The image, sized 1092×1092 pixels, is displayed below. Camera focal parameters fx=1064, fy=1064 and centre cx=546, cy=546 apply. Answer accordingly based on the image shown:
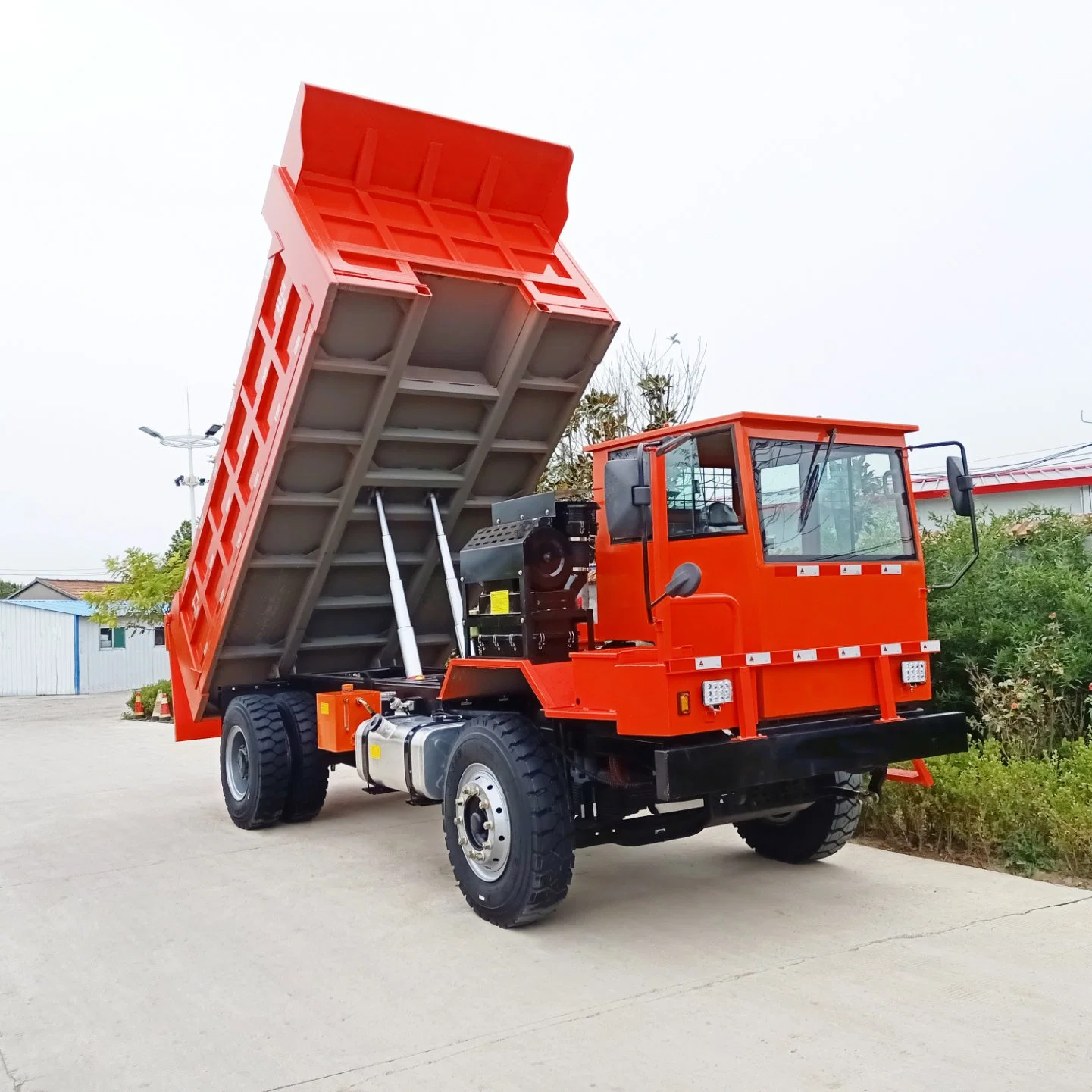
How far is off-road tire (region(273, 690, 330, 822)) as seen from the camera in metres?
7.87

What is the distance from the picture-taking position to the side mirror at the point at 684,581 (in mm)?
4324

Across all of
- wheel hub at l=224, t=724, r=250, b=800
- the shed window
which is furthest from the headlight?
the shed window

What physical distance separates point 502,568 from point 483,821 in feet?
4.35

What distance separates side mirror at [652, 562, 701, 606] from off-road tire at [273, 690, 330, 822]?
4.26 metres

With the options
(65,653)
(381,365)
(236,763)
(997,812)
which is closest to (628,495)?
(381,365)

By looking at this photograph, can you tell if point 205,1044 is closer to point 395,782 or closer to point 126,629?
point 395,782

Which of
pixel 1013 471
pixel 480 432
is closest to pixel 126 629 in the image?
pixel 1013 471

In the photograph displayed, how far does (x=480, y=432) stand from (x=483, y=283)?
41.7 inches

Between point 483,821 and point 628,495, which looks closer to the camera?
point 628,495

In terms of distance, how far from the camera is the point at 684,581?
4.34m

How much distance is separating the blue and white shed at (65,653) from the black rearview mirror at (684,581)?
3014 centimetres

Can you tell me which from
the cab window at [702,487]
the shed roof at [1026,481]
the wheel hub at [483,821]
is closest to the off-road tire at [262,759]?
the wheel hub at [483,821]

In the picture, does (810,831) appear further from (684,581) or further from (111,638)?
(111,638)

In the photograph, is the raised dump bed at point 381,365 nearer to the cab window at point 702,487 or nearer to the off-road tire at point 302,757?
the off-road tire at point 302,757
